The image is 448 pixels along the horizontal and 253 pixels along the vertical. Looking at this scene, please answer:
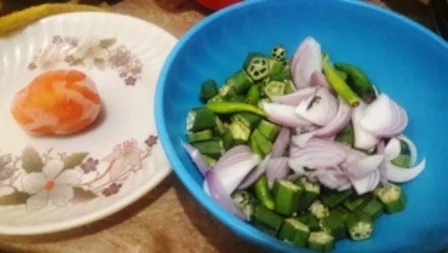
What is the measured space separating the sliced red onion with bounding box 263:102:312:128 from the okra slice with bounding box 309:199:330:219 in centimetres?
9

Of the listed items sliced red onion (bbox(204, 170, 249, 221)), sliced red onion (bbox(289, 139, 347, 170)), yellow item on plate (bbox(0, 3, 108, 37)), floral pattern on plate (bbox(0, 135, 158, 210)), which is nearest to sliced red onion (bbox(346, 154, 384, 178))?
sliced red onion (bbox(289, 139, 347, 170))

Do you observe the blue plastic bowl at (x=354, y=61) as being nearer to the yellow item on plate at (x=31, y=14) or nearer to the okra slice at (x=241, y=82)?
the okra slice at (x=241, y=82)

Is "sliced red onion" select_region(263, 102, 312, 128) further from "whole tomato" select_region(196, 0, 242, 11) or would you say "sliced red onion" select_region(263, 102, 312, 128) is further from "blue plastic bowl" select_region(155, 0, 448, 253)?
"whole tomato" select_region(196, 0, 242, 11)

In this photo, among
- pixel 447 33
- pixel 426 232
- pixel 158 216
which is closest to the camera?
pixel 426 232

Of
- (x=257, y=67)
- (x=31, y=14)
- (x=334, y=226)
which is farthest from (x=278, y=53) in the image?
(x=31, y=14)

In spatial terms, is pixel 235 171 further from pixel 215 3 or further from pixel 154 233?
pixel 215 3

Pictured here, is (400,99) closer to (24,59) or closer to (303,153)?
(303,153)

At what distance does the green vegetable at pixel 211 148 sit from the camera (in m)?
0.69

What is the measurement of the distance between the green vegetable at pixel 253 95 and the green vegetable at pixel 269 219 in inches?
6.0

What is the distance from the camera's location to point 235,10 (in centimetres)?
75

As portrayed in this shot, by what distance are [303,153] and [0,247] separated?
0.36 meters

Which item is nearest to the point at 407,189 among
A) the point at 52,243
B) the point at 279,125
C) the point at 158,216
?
the point at 279,125

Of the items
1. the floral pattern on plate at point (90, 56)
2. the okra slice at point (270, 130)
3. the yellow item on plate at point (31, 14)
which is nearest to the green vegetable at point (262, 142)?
the okra slice at point (270, 130)

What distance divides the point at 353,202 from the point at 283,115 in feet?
0.40
